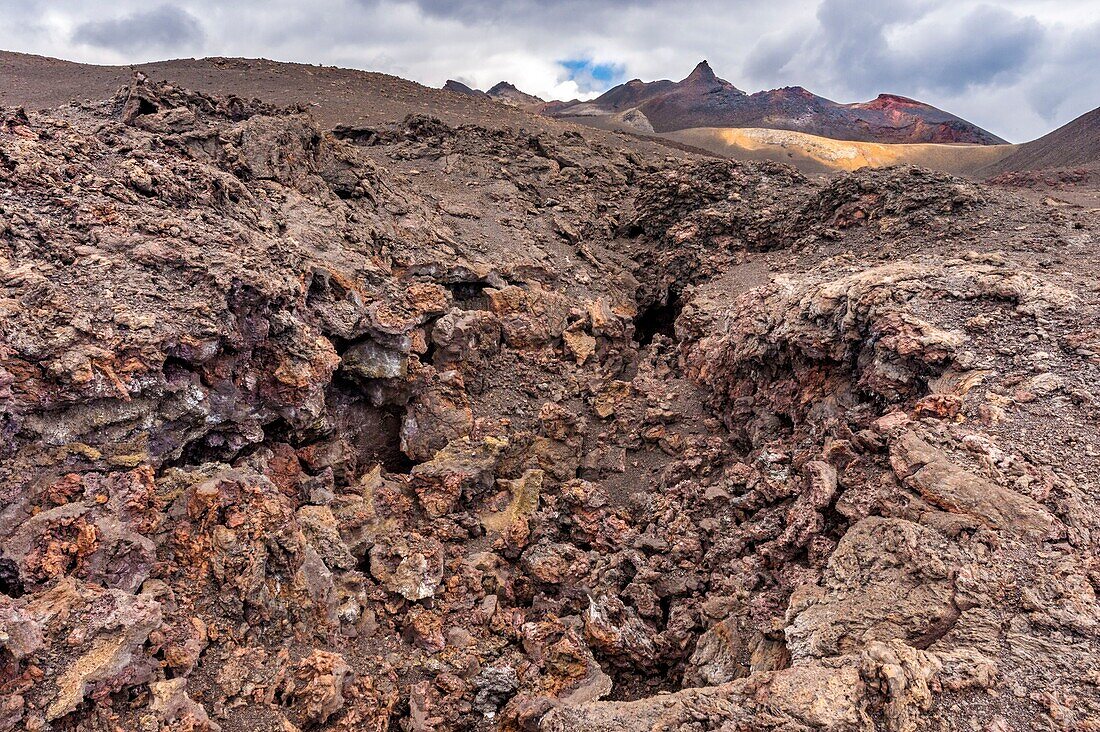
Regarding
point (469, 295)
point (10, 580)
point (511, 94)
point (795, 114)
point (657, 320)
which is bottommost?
point (10, 580)

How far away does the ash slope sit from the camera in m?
4.24

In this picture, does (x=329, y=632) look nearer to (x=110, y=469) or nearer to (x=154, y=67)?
(x=110, y=469)

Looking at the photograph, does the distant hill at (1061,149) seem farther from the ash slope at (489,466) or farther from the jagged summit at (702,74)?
the jagged summit at (702,74)

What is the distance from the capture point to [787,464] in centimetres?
726

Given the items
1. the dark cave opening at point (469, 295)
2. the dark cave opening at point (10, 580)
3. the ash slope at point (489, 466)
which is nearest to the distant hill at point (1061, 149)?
the ash slope at point (489, 466)

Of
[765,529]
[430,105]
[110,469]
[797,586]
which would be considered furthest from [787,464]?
[430,105]

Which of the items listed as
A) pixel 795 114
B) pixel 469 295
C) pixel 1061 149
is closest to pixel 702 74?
pixel 795 114

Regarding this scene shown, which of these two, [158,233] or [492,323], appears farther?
[492,323]

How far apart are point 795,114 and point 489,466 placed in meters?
60.6

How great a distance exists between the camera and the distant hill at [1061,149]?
78.6ft

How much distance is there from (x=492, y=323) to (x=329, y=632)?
560 cm

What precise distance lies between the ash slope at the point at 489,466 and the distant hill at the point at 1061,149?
1996 centimetres

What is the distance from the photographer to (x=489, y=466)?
27.5 feet

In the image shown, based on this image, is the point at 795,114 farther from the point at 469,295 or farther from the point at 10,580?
the point at 10,580
